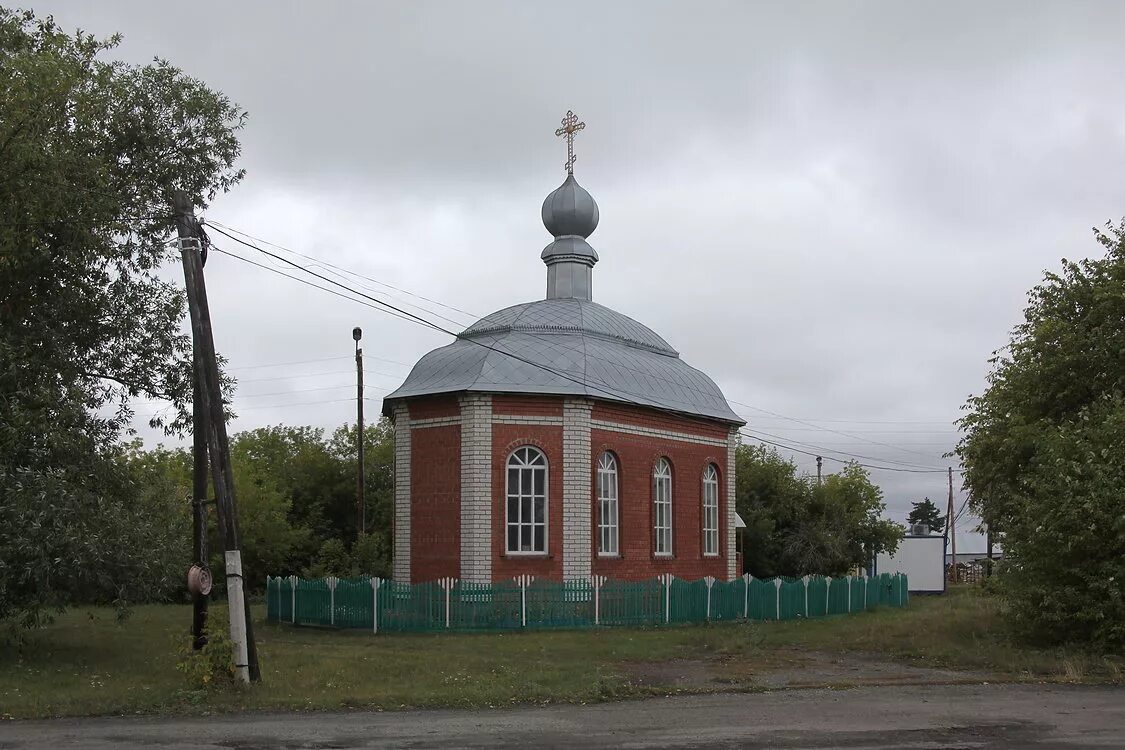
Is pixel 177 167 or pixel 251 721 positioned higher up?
pixel 177 167

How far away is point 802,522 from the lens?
3794 centimetres

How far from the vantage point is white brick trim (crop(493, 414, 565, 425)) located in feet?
83.1

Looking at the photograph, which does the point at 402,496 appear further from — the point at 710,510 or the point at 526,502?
the point at 710,510

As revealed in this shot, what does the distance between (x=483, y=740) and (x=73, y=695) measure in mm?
5631

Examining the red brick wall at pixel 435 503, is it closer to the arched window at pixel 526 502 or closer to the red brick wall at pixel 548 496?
the red brick wall at pixel 548 496

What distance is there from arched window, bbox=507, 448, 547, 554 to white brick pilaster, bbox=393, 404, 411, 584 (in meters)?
2.52

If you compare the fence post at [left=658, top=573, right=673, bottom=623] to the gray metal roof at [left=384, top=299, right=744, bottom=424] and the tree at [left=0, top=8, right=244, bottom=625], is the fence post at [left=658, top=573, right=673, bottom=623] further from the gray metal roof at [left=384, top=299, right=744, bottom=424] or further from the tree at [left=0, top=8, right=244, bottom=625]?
the tree at [left=0, top=8, right=244, bottom=625]

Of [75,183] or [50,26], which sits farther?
[50,26]

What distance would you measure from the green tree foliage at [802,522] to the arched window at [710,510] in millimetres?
5857

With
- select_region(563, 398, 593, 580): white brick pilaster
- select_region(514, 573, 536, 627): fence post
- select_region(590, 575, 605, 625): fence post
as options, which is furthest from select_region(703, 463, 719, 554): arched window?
select_region(514, 573, 536, 627): fence post

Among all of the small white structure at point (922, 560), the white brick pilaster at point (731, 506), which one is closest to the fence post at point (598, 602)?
the white brick pilaster at point (731, 506)

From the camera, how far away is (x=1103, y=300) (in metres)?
21.5

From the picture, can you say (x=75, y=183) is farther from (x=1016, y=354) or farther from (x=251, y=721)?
(x=1016, y=354)

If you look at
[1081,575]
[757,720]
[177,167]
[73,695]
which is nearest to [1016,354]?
[1081,575]
